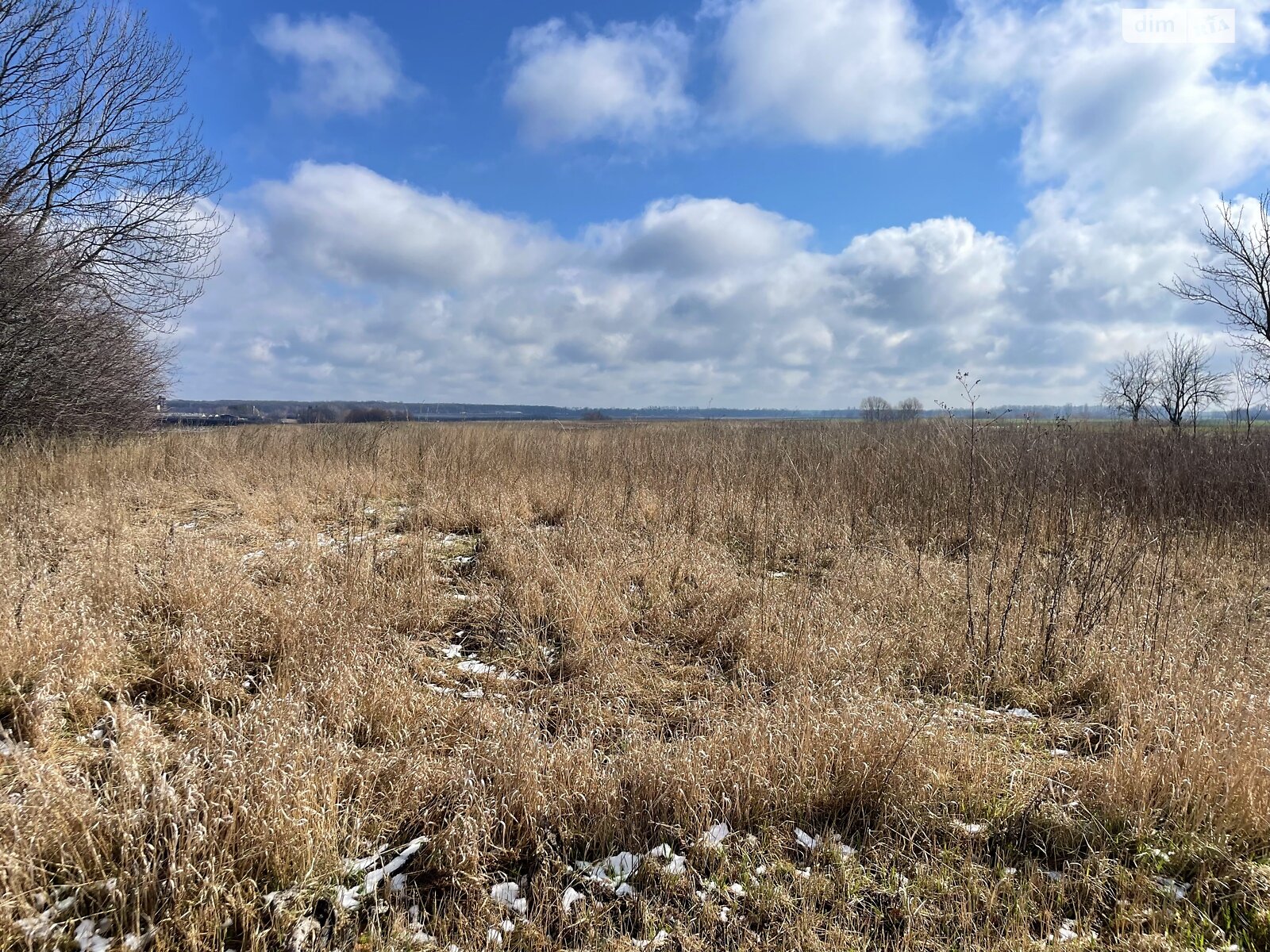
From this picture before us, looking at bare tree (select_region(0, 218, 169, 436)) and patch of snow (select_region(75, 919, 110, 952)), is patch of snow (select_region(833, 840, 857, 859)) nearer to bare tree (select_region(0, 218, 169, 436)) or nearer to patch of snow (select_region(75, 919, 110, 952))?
patch of snow (select_region(75, 919, 110, 952))

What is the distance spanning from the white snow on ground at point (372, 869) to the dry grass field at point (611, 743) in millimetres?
12

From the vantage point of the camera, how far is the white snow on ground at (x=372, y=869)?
1.86 metres

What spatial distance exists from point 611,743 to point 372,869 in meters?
1.18

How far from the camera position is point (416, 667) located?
11.2 ft

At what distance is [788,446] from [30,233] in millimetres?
12663

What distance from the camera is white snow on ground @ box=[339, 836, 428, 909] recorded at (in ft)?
6.09

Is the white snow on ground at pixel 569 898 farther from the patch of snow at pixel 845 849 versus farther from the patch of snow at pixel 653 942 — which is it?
the patch of snow at pixel 845 849

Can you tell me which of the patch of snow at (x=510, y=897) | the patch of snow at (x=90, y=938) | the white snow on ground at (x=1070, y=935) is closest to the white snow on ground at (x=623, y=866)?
the patch of snow at (x=510, y=897)

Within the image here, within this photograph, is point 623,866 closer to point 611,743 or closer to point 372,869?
point 611,743

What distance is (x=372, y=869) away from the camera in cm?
197

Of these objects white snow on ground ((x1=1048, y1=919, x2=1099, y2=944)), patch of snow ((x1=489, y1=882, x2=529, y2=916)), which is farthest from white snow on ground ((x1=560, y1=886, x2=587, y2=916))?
white snow on ground ((x1=1048, y1=919, x2=1099, y2=944))

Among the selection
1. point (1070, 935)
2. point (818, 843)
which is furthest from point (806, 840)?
point (1070, 935)

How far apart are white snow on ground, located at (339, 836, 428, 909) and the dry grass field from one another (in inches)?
0.5

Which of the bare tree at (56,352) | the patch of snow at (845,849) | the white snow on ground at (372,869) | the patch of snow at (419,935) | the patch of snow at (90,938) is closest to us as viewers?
the patch of snow at (90,938)
